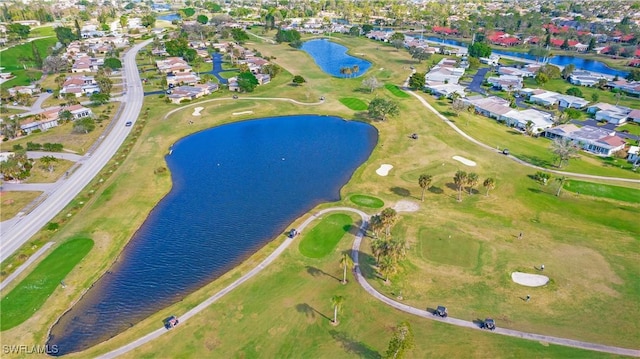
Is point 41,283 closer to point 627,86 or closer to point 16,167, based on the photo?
point 16,167

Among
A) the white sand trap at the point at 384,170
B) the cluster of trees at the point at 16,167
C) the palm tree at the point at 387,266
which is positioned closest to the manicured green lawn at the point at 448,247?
the palm tree at the point at 387,266

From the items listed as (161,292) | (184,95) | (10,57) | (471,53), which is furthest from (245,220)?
(10,57)

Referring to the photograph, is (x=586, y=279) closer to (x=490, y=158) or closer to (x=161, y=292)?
(x=490, y=158)

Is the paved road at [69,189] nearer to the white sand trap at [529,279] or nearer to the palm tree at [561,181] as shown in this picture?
the white sand trap at [529,279]

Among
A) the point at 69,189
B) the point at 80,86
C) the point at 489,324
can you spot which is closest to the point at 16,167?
the point at 69,189

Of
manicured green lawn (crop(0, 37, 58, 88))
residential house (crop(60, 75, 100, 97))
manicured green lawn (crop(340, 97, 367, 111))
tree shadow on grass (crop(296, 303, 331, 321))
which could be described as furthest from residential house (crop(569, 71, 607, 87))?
manicured green lawn (crop(0, 37, 58, 88))

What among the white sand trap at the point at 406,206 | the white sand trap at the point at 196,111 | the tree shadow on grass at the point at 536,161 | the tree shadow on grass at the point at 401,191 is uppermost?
the white sand trap at the point at 196,111
